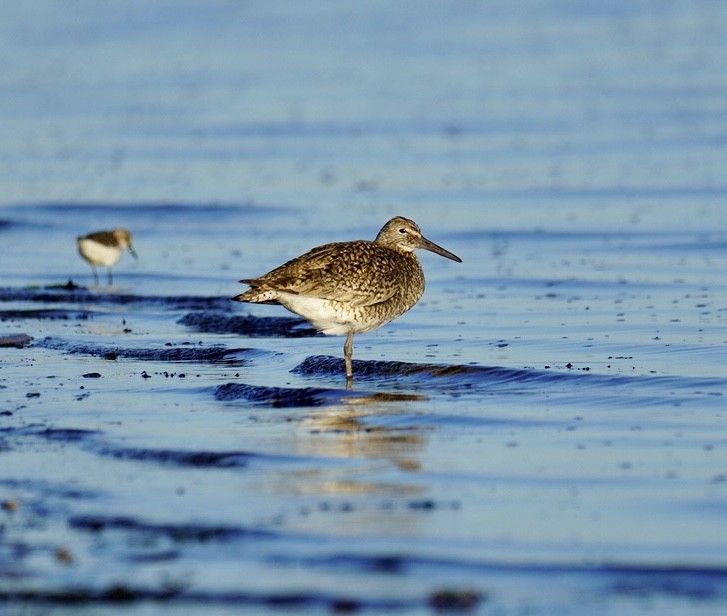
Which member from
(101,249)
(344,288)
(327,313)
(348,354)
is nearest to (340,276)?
(344,288)

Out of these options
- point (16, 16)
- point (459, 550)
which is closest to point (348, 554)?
point (459, 550)

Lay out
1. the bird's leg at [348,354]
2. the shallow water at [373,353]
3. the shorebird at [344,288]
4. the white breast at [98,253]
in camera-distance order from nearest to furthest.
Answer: the shallow water at [373,353]
the shorebird at [344,288]
the bird's leg at [348,354]
the white breast at [98,253]

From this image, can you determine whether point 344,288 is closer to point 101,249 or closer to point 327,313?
point 327,313

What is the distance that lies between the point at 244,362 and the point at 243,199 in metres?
9.15

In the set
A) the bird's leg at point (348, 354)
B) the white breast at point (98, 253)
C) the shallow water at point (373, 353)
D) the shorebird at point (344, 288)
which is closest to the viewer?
the shallow water at point (373, 353)

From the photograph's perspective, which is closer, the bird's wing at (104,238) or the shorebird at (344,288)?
the shorebird at (344,288)

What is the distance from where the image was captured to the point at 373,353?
1140cm

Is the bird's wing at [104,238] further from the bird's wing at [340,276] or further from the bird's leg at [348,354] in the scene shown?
the bird's leg at [348,354]

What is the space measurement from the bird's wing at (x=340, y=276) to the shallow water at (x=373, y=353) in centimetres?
62

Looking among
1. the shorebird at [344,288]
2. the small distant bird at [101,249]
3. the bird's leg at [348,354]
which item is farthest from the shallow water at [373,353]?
the shorebird at [344,288]

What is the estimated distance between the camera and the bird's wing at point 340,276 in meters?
10.3

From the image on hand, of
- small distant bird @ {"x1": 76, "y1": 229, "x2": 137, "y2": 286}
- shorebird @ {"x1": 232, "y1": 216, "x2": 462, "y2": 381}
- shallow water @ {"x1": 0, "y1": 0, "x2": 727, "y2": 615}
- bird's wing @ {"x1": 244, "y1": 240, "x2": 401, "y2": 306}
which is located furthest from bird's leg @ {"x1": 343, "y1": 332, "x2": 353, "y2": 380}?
small distant bird @ {"x1": 76, "y1": 229, "x2": 137, "y2": 286}

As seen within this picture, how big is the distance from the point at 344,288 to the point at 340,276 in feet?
0.31

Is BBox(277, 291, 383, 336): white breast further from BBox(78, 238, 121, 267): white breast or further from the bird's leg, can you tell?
BBox(78, 238, 121, 267): white breast
